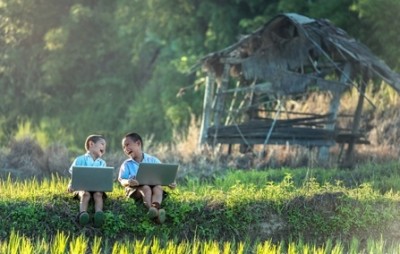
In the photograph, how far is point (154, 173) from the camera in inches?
404

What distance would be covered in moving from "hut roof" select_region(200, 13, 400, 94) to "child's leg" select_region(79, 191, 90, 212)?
8781mm

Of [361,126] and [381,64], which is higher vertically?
[381,64]

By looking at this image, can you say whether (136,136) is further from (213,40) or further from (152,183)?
(213,40)

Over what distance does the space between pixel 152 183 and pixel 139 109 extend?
63.3ft

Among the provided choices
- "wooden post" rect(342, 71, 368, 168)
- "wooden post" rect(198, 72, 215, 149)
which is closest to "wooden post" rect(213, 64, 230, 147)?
"wooden post" rect(198, 72, 215, 149)

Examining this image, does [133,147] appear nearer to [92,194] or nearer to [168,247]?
[92,194]

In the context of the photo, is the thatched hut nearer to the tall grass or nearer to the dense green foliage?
the dense green foliage

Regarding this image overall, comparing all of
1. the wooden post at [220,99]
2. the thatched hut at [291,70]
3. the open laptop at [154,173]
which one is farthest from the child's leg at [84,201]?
the wooden post at [220,99]

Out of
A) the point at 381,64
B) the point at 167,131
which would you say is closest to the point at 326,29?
the point at 381,64

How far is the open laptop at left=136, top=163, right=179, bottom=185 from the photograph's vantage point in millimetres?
10234

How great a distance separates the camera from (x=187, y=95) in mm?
28156

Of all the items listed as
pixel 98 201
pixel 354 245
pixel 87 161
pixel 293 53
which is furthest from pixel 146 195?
pixel 293 53

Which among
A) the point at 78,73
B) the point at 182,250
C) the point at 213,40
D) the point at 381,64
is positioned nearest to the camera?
the point at 182,250

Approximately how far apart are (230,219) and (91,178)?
1591mm
